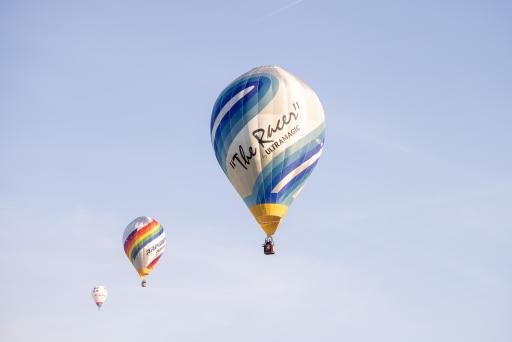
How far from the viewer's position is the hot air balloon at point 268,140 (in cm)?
5522

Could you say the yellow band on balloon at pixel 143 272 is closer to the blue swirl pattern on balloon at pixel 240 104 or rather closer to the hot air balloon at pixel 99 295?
the hot air balloon at pixel 99 295

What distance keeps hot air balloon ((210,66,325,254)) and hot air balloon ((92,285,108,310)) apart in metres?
41.3

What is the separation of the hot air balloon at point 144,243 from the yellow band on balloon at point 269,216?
1219 inches

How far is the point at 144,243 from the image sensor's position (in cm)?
8531

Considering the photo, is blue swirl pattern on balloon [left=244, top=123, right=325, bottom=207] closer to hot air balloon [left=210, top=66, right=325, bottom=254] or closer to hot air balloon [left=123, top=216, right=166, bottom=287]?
hot air balloon [left=210, top=66, right=325, bottom=254]

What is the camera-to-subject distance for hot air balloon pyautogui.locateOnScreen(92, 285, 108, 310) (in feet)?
309

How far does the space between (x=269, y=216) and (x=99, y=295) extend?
1710 inches

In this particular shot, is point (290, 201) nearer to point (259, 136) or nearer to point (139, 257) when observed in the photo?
point (259, 136)

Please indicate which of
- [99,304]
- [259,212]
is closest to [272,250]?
[259,212]

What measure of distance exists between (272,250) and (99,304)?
43.3 m

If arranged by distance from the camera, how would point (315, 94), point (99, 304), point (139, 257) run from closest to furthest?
point (315, 94), point (139, 257), point (99, 304)

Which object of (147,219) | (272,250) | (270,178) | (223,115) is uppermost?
(147,219)

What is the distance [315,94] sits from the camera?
2306 inches

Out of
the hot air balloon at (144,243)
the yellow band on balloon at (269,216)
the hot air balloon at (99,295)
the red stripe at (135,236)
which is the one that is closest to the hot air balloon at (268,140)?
the yellow band on balloon at (269,216)
